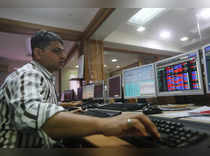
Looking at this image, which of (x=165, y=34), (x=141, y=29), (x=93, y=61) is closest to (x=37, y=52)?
(x=93, y=61)

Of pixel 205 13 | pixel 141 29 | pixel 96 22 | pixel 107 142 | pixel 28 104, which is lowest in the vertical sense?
pixel 107 142

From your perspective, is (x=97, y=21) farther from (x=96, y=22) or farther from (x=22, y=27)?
(x=22, y=27)

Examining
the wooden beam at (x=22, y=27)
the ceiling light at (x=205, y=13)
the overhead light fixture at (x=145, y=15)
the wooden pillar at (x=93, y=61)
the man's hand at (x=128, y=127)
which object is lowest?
the man's hand at (x=128, y=127)

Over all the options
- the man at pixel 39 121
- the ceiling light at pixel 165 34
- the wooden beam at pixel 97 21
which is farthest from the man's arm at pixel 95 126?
the ceiling light at pixel 165 34

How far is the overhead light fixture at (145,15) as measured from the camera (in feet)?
9.84

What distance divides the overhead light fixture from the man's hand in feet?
9.77

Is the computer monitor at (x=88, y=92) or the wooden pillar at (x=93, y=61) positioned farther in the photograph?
the wooden pillar at (x=93, y=61)

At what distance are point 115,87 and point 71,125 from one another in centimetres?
161

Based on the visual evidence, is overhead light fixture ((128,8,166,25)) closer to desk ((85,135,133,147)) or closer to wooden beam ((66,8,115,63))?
wooden beam ((66,8,115,63))

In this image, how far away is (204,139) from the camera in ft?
1.26

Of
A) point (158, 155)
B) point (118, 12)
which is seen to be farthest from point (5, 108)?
point (118, 12)

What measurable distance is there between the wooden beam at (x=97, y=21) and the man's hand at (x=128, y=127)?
8.39 ft

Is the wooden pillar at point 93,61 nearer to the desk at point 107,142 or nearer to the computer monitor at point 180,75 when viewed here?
the computer monitor at point 180,75

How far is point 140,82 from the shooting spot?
1.58m
